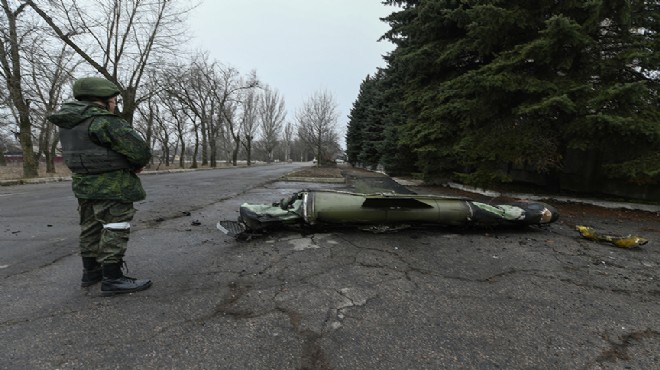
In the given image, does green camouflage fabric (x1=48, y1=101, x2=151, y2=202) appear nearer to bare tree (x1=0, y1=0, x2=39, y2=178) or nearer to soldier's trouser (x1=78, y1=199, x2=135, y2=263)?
soldier's trouser (x1=78, y1=199, x2=135, y2=263)

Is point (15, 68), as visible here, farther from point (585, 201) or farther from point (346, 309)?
point (585, 201)

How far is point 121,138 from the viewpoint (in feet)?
8.29

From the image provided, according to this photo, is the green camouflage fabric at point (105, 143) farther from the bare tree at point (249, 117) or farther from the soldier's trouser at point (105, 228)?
the bare tree at point (249, 117)

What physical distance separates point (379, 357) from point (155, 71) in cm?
2560

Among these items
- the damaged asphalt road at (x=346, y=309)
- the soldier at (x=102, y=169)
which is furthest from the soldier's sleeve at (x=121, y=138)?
the damaged asphalt road at (x=346, y=309)

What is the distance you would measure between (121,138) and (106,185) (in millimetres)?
394

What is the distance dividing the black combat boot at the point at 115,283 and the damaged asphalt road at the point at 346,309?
8cm

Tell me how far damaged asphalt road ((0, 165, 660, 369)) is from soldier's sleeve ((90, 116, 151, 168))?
1131 mm

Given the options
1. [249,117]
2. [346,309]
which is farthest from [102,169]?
[249,117]

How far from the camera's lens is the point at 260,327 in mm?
2086

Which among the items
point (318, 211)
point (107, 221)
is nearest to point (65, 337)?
point (107, 221)

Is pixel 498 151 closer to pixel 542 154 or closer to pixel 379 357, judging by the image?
pixel 542 154

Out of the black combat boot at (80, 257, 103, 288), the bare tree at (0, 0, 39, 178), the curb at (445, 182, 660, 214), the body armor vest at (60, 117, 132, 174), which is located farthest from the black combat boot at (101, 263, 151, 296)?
the bare tree at (0, 0, 39, 178)

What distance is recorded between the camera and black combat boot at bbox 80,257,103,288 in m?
2.68
